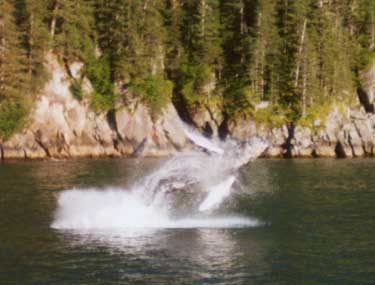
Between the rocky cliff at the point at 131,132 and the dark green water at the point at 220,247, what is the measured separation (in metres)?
37.7

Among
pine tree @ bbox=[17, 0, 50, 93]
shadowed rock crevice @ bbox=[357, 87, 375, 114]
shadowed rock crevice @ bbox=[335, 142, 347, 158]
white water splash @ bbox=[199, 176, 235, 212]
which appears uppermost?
pine tree @ bbox=[17, 0, 50, 93]

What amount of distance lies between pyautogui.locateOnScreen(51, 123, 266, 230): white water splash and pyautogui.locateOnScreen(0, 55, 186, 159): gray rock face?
48738 millimetres

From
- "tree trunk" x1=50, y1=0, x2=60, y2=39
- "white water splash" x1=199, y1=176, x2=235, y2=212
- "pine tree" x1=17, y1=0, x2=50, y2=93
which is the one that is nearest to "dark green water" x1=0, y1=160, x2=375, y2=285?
"white water splash" x1=199, y1=176, x2=235, y2=212

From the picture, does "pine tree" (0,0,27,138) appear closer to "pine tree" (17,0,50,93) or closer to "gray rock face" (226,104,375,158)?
"pine tree" (17,0,50,93)

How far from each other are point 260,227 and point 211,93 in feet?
226

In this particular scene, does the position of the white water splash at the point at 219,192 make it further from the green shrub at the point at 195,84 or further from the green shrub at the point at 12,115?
the green shrub at the point at 195,84

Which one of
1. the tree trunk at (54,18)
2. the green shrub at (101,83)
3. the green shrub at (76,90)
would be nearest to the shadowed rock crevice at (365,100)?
the green shrub at (101,83)

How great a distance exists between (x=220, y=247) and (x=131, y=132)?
209 feet

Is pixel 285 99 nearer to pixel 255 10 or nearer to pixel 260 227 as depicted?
pixel 255 10

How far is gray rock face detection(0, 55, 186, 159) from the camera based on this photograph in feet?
282

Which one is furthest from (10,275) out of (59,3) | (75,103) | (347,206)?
(59,3)

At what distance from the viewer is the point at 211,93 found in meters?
102

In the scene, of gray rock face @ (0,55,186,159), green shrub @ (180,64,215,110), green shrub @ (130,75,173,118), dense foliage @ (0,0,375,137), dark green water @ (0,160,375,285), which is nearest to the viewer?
dark green water @ (0,160,375,285)

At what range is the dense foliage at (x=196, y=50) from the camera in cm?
9169
